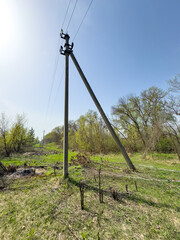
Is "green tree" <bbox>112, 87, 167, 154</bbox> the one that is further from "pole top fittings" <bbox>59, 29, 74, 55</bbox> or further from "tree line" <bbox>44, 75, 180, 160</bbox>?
"pole top fittings" <bbox>59, 29, 74, 55</bbox>

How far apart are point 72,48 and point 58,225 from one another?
8.04 metres

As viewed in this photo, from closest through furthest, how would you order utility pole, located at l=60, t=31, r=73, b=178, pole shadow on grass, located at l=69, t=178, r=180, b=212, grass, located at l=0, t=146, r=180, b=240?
1. grass, located at l=0, t=146, r=180, b=240
2. pole shadow on grass, located at l=69, t=178, r=180, b=212
3. utility pole, located at l=60, t=31, r=73, b=178

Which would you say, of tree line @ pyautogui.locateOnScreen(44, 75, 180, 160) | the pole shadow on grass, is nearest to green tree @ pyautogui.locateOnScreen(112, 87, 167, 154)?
tree line @ pyautogui.locateOnScreen(44, 75, 180, 160)

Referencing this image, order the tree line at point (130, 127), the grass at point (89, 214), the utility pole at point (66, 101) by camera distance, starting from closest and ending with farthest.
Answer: the grass at point (89, 214) → the utility pole at point (66, 101) → the tree line at point (130, 127)

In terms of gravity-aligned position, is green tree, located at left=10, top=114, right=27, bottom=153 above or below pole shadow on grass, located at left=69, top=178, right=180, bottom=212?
above

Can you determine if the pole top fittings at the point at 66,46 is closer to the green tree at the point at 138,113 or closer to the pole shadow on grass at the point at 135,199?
the pole shadow on grass at the point at 135,199

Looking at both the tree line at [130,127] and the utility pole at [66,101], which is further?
the tree line at [130,127]

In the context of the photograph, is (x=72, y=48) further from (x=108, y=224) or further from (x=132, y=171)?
(x=132, y=171)

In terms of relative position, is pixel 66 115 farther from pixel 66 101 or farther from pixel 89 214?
pixel 89 214

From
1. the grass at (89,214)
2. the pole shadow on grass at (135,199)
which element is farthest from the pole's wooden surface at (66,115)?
the pole shadow on grass at (135,199)

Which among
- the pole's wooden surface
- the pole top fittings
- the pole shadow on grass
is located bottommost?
the pole shadow on grass

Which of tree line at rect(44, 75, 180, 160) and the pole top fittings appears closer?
the pole top fittings

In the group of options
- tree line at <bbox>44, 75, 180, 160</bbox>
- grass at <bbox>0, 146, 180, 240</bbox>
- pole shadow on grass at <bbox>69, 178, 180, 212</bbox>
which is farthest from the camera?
tree line at <bbox>44, 75, 180, 160</bbox>

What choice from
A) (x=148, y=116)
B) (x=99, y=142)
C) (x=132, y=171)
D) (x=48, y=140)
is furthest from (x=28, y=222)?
(x=48, y=140)
